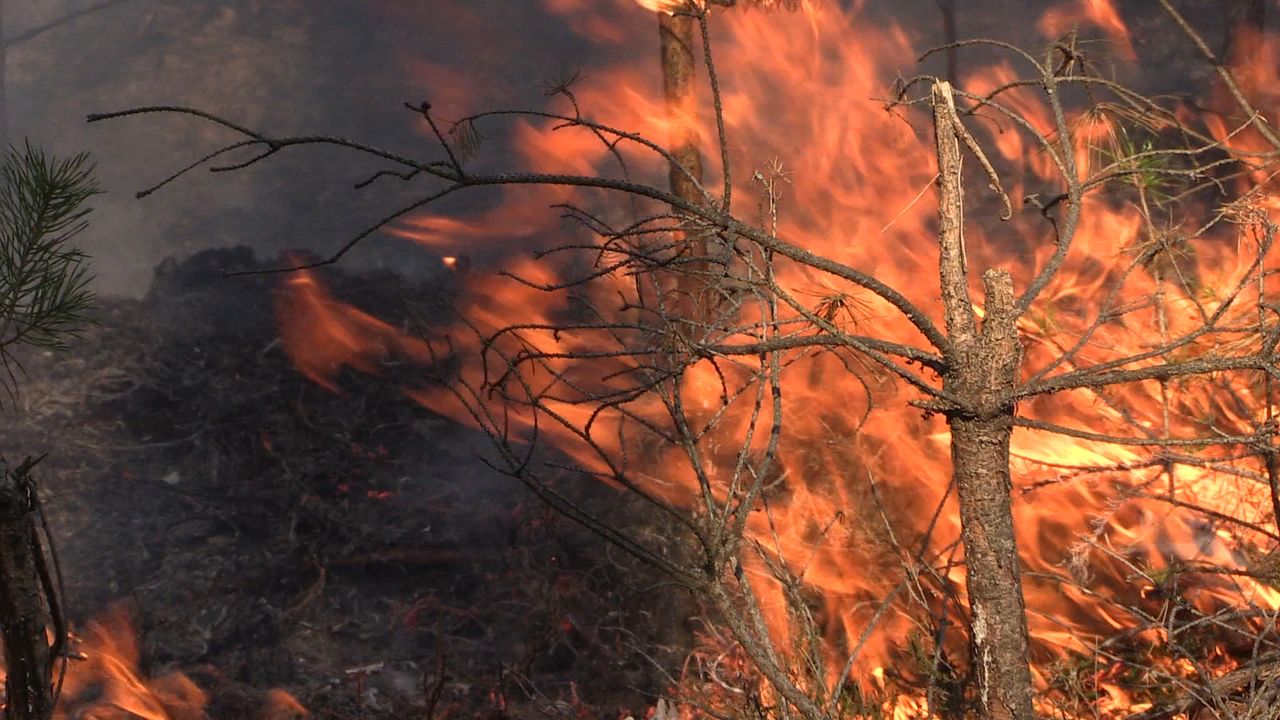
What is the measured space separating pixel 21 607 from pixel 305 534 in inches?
151

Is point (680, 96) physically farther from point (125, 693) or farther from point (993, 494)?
point (125, 693)

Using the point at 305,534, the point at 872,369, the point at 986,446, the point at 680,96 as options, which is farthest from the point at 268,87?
the point at 986,446

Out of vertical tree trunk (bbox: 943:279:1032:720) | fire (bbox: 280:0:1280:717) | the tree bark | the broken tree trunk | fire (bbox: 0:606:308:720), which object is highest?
the tree bark

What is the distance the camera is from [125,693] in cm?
520

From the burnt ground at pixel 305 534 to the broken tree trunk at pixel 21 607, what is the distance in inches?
91.7

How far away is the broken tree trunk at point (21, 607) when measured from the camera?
267 cm

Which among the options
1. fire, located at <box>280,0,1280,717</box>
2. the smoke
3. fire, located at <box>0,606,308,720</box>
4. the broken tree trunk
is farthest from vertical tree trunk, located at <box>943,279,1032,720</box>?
the smoke

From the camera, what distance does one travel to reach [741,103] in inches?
359

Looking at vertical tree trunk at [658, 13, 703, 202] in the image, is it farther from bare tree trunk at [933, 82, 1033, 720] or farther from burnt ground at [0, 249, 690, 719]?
bare tree trunk at [933, 82, 1033, 720]

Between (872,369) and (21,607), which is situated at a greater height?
(872,369)

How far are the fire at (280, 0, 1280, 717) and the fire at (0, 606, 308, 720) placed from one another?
5.81ft

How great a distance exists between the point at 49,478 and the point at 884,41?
838 centimetres

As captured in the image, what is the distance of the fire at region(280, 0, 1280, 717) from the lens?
4.98 m

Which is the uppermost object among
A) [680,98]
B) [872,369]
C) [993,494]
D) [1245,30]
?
[1245,30]
